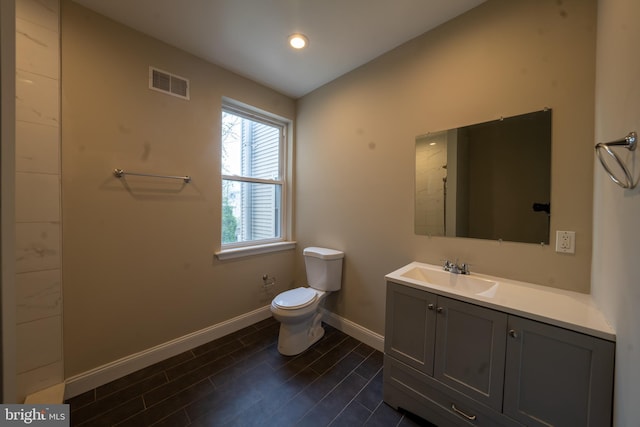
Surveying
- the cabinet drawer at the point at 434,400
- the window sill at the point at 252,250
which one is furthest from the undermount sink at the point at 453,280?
the window sill at the point at 252,250

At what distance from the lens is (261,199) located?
2.69 metres

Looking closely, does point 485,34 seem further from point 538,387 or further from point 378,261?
point 538,387

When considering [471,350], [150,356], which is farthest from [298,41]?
[150,356]

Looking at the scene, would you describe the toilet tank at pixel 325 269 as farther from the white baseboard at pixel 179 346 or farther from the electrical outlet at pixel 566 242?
the electrical outlet at pixel 566 242

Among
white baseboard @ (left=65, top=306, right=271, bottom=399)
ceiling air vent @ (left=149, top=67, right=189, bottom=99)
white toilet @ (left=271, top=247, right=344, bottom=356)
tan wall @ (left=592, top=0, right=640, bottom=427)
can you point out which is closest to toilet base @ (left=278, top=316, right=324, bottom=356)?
white toilet @ (left=271, top=247, right=344, bottom=356)

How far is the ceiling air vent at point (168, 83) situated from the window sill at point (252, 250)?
140 cm

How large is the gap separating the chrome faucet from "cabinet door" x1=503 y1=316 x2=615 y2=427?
1.61 ft

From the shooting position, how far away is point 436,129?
1.71 metres

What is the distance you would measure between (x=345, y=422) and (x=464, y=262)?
1240mm

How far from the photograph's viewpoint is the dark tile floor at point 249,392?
54.4 inches

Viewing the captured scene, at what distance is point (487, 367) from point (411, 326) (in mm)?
380

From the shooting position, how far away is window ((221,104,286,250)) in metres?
2.36

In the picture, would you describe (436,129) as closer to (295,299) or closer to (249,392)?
(295,299)

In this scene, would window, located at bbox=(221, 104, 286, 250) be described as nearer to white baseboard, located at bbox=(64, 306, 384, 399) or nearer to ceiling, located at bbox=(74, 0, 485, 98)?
ceiling, located at bbox=(74, 0, 485, 98)
